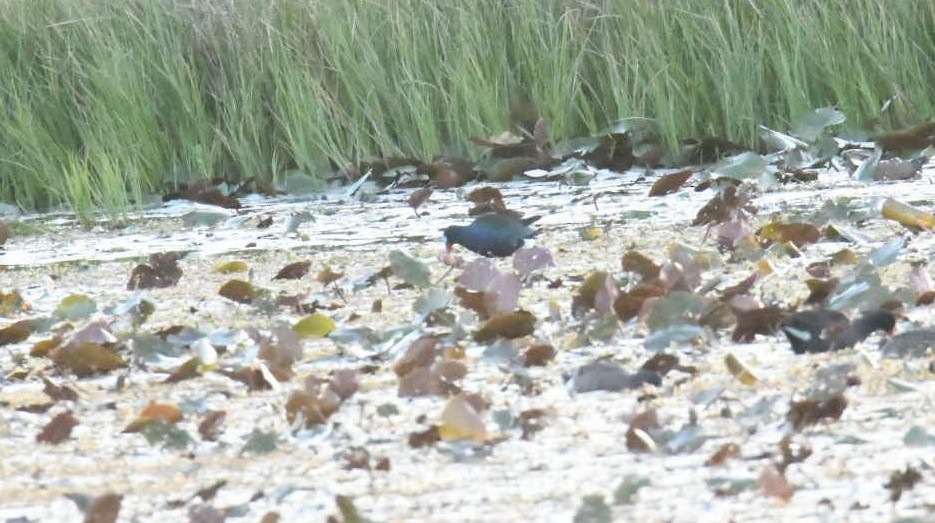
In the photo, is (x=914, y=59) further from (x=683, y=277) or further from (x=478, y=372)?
(x=478, y=372)

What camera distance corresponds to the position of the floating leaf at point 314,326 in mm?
2742

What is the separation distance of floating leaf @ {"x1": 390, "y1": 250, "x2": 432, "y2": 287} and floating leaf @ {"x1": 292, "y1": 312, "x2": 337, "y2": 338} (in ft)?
1.47

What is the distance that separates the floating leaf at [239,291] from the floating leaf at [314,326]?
18.7 inches

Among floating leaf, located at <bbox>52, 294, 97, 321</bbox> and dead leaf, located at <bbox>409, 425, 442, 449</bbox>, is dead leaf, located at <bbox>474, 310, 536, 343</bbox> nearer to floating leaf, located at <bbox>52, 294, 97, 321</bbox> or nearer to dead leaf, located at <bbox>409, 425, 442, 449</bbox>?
dead leaf, located at <bbox>409, 425, 442, 449</bbox>

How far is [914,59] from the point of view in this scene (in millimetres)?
5754

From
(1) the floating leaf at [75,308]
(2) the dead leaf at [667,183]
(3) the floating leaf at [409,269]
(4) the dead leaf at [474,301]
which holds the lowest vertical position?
(2) the dead leaf at [667,183]

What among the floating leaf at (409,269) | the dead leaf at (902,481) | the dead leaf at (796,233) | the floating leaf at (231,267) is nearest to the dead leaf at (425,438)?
the dead leaf at (902,481)

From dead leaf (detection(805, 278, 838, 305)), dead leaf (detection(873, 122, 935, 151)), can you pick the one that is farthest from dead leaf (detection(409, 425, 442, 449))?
dead leaf (detection(873, 122, 935, 151))

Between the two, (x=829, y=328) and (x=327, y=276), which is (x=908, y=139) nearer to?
(x=327, y=276)

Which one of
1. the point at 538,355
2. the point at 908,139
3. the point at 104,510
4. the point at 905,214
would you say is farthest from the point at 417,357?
the point at 908,139

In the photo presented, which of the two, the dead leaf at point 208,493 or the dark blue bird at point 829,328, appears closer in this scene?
the dead leaf at point 208,493

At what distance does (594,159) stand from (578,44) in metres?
0.54

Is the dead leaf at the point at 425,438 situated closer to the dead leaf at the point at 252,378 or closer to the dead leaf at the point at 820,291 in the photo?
the dead leaf at the point at 252,378

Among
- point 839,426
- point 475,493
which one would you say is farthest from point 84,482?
point 839,426
